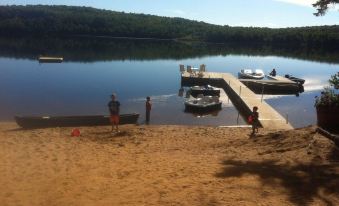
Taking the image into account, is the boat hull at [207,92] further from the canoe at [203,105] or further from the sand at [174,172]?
the sand at [174,172]

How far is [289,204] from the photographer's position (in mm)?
7285

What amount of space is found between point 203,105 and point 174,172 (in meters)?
18.0

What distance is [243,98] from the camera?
31.2 metres

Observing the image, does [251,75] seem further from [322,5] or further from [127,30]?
[127,30]

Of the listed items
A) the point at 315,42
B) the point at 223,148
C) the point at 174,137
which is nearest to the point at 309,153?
the point at 223,148

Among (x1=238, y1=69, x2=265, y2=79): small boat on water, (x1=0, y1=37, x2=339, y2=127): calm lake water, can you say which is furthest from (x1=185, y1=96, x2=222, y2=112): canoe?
(x1=238, y1=69, x2=265, y2=79): small boat on water

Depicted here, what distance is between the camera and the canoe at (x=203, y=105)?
27.8m

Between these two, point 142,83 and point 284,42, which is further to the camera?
point 284,42

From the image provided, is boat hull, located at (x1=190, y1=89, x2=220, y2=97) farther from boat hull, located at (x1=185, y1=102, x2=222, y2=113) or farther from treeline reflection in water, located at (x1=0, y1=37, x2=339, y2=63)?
treeline reflection in water, located at (x1=0, y1=37, x2=339, y2=63)

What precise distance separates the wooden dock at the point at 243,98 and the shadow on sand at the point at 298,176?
11521 millimetres

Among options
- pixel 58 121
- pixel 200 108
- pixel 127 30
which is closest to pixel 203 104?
pixel 200 108

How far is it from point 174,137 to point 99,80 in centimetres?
3070

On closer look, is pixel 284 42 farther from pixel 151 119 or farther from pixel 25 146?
pixel 25 146

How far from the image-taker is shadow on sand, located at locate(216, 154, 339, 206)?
24.8 feet
